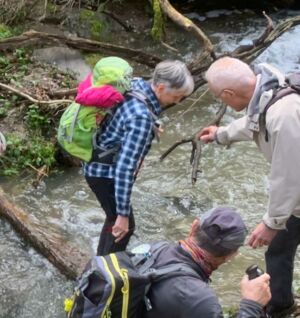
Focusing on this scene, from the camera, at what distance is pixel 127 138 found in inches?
170

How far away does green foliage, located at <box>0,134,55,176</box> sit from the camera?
24.2 feet

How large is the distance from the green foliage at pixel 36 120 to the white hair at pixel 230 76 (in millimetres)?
4377

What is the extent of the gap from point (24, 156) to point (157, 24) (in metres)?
4.34

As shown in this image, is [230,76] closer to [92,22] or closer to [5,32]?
[5,32]

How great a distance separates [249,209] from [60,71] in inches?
145

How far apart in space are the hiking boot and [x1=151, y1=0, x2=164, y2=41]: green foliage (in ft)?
21.2

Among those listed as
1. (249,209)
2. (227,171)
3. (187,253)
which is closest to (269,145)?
(187,253)

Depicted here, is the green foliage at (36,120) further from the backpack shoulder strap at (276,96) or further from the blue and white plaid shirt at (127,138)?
the backpack shoulder strap at (276,96)

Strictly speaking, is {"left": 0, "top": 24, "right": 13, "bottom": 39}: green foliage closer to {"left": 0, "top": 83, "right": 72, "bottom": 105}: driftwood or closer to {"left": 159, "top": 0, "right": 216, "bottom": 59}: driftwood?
{"left": 0, "top": 83, "right": 72, "bottom": 105}: driftwood

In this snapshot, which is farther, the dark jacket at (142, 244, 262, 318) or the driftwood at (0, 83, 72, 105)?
the driftwood at (0, 83, 72, 105)

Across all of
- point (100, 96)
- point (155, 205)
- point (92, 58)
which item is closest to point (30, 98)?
point (92, 58)

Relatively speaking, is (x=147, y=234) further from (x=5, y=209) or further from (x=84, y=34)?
(x=84, y=34)

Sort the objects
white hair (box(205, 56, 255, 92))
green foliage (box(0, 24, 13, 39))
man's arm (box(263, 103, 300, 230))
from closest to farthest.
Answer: man's arm (box(263, 103, 300, 230)) → white hair (box(205, 56, 255, 92)) → green foliage (box(0, 24, 13, 39))

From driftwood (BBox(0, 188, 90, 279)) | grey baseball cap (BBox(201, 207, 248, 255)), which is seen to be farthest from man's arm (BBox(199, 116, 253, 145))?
driftwood (BBox(0, 188, 90, 279))
